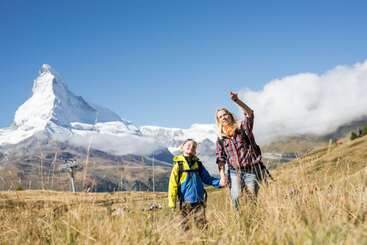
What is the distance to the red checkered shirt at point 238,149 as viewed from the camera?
31.0ft

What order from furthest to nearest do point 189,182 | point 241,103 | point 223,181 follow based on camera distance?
point 189,182 → point 223,181 → point 241,103

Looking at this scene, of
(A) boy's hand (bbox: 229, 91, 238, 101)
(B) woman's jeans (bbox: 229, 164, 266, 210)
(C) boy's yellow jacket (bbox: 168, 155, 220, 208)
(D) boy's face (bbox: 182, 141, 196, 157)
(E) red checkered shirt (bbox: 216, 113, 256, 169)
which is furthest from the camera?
(D) boy's face (bbox: 182, 141, 196, 157)

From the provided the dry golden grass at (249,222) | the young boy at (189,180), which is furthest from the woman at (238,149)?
the dry golden grass at (249,222)

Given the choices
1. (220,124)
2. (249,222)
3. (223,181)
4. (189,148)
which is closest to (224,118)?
(220,124)

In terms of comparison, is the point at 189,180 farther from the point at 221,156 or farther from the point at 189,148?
the point at 221,156

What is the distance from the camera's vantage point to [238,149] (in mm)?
9648

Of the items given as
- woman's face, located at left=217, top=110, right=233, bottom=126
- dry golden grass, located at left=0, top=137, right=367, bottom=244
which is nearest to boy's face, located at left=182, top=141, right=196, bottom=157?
woman's face, located at left=217, top=110, right=233, bottom=126

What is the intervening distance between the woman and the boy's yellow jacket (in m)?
0.43

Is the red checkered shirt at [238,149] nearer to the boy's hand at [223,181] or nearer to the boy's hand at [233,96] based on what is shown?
the boy's hand at [223,181]

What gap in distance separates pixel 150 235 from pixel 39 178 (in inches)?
147

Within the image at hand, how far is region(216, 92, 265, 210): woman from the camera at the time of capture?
9188 mm

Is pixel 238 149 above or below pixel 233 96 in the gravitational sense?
below

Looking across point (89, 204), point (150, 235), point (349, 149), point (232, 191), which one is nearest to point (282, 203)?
point (150, 235)

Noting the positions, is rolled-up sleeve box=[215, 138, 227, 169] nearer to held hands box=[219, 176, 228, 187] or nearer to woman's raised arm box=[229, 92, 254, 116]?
held hands box=[219, 176, 228, 187]
